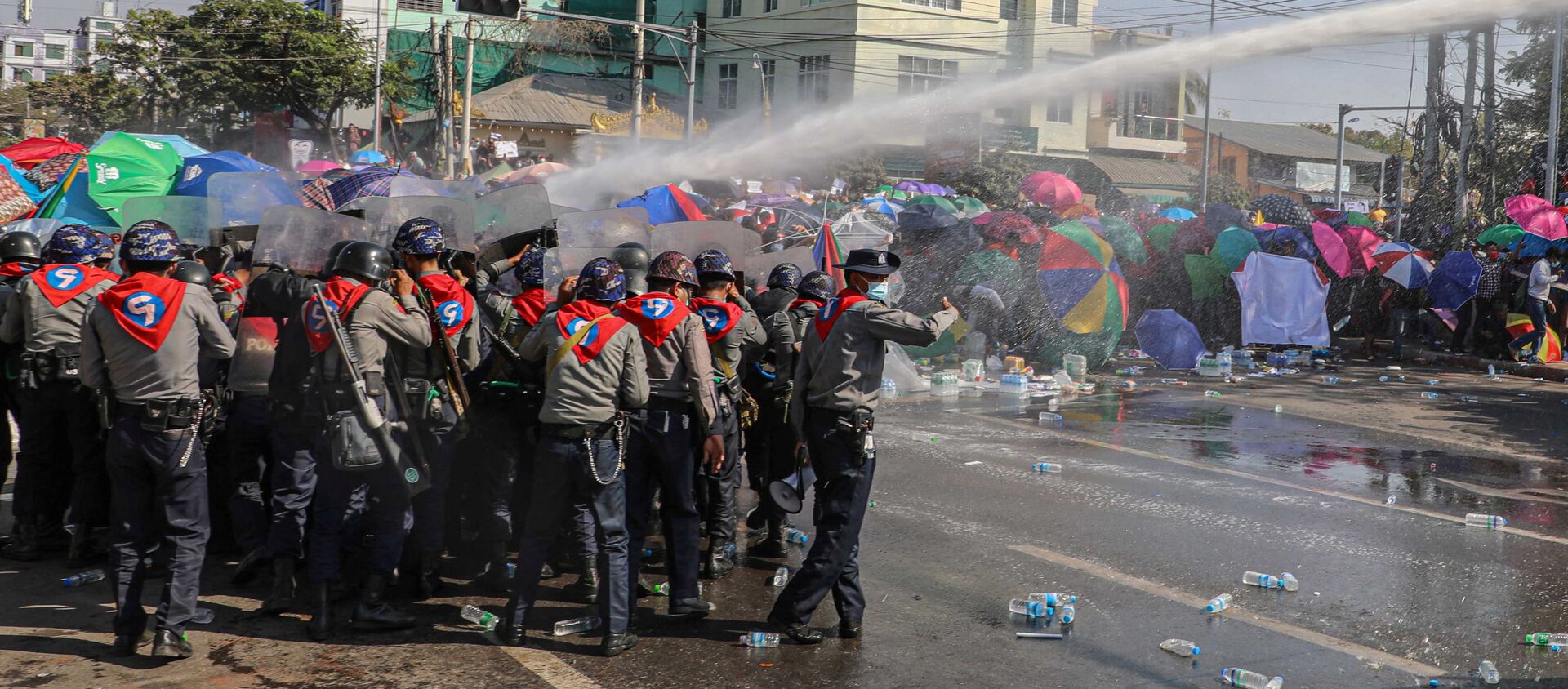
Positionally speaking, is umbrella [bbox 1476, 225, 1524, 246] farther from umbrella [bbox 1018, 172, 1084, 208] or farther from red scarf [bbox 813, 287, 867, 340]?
red scarf [bbox 813, 287, 867, 340]

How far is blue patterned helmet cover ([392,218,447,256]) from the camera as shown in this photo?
572 cm

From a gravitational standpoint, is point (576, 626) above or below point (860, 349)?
below

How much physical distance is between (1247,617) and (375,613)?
3.98 metres

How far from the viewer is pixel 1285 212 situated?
19.9 m

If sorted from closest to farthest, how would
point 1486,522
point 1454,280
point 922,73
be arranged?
1. point 1486,522
2. point 1454,280
3. point 922,73

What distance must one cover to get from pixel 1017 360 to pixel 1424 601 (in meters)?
9.10

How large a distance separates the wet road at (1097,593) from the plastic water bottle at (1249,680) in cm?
7

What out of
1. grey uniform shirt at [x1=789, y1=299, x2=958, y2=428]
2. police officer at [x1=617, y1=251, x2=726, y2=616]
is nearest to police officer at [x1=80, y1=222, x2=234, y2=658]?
police officer at [x1=617, y1=251, x2=726, y2=616]

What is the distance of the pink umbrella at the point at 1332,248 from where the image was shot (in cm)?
1814

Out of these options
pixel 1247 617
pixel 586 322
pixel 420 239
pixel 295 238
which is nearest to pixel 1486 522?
pixel 1247 617

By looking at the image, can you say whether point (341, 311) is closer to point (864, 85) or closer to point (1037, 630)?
point (1037, 630)

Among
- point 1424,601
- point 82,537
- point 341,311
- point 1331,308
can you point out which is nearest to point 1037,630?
point 1424,601

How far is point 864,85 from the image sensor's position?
3297cm

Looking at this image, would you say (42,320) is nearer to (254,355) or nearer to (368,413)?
(254,355)
